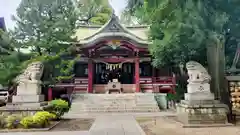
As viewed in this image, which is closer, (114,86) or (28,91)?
(28,91)

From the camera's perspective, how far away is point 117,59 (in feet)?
66.7

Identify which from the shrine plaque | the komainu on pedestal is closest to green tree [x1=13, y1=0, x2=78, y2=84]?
the shrine plaque

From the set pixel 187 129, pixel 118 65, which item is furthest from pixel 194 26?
pixel 118 65

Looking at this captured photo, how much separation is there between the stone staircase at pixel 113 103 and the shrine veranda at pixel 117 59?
2640 millimetres

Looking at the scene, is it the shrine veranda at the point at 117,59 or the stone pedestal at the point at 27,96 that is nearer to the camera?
the stone pedestal at the point at 27,96

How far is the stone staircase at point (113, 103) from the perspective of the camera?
15047mm

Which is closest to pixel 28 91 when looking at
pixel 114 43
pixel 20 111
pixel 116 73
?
pixel 20 111

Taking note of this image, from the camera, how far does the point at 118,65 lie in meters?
20.3

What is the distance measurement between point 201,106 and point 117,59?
12.6 metres

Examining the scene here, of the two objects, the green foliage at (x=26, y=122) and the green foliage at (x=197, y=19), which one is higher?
the green foliage at (x=197, y=19)

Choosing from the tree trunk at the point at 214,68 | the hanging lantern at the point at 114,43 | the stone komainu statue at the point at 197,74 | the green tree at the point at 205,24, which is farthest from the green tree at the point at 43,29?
the tree trunk at the point at 214,68

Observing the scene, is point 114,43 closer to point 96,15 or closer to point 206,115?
point 206,115

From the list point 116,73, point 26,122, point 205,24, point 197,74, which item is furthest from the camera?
point 116,73

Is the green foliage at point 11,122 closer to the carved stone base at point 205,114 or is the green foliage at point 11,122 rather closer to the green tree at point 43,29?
the carved stone base at point 205,114
